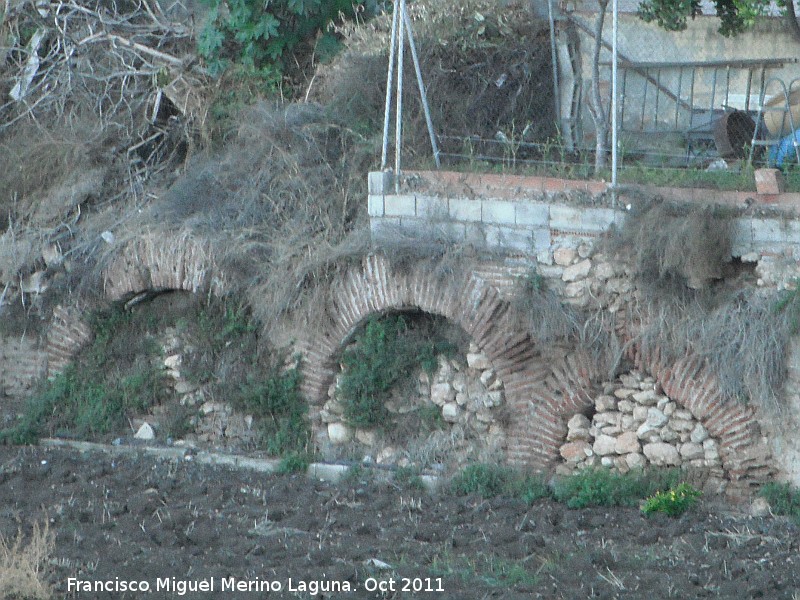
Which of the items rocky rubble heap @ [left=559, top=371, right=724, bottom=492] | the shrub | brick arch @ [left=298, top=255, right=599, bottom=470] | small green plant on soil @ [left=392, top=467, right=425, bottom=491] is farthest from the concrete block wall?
the shrub

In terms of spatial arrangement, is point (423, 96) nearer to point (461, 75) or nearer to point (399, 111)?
point (399, 111)

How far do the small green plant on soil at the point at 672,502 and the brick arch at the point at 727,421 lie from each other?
13.9 inches

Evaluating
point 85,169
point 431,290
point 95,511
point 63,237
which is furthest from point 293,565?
point 85,169

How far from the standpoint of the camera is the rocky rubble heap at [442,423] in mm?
9172

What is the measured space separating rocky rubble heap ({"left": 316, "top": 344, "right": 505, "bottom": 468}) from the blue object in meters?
2.83

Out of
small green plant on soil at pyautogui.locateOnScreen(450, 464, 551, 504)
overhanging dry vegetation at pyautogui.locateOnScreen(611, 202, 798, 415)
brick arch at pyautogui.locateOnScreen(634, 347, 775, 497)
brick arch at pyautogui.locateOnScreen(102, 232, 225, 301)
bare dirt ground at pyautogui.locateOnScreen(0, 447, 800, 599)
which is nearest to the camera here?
bare dirt ground at pyautogui.locateOnScreen(0, 447, 800, 599)

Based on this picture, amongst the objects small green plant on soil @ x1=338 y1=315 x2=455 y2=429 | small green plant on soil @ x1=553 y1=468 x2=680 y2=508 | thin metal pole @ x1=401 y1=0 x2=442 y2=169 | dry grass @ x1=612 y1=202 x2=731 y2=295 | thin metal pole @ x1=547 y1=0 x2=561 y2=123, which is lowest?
small green plant on soil @ x1=553 y1=468 x2=680 y2=508

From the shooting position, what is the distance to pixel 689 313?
833 centimetres

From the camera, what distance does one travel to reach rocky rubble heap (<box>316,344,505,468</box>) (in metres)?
9.17

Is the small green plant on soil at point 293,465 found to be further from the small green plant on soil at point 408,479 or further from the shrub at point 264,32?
the shrub at point 264,32

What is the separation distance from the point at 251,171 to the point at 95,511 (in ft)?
13.1

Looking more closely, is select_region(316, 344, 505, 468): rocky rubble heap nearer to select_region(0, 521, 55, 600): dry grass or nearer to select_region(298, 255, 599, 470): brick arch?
select_region(298, 255, 599, 470): brick arch

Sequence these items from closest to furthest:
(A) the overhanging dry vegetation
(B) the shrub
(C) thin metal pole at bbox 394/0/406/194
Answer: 1. (A) the overhanging dry vegetation
2. (C) thin metal pole at bbox 394/0/406/194
3. (B) the shrub

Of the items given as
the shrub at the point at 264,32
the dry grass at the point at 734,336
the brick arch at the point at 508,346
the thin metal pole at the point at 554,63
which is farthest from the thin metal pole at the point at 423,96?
the dry grass at the point at 734,336
